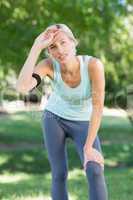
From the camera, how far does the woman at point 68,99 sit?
4.15 meters

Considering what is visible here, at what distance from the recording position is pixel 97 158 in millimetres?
4152

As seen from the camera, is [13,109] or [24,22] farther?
[13,109]

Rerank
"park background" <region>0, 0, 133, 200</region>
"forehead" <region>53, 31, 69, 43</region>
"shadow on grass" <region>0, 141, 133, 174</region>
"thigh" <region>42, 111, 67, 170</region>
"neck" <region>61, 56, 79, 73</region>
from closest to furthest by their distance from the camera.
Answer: "forehead" <region>53, 31, 69, 43</region>, "neck" <region>61, 56, 79, 73</region>, "thigh" <region>42, 111, 67, 170</region>, "shadow on grass" <region>0, 141, 133, 174</region>, "park background" <region>0, 0, 133, 200</region>

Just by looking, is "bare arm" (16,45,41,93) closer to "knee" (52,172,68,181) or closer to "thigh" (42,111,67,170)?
"thigh" (42,111,67,170)

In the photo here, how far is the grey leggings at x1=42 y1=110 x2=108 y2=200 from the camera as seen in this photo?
419cm

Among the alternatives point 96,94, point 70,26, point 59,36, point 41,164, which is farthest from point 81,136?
point 70,26

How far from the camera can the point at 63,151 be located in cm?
447

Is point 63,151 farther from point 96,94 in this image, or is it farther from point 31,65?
point 31,65

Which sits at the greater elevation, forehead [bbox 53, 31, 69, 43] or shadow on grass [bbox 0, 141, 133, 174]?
forehead [bbox 53, 31, 69, 43]

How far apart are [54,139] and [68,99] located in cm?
33

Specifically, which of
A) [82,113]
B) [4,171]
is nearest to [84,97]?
[82,113]

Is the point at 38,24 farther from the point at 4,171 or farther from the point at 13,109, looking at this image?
the point at 13,109

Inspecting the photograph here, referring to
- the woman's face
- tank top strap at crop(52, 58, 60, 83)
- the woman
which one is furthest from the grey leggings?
the woman's face

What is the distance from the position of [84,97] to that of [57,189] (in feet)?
2.49
